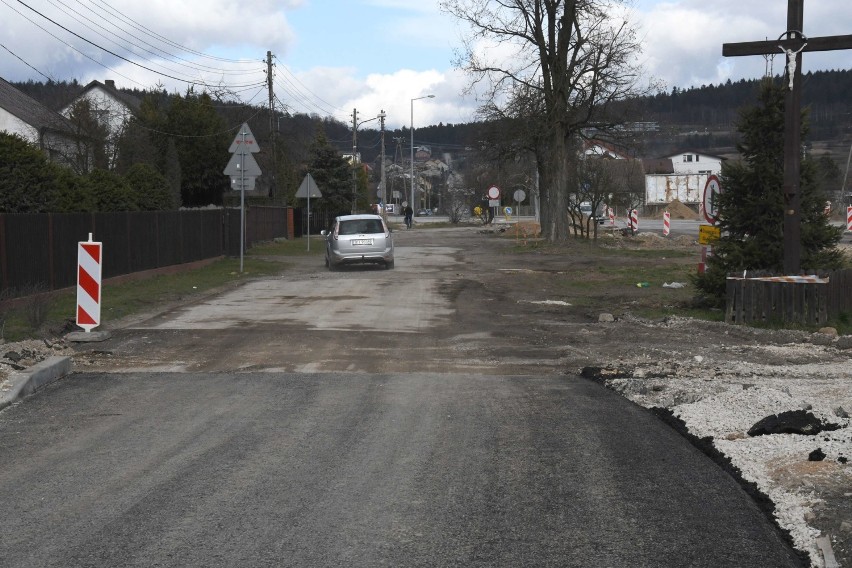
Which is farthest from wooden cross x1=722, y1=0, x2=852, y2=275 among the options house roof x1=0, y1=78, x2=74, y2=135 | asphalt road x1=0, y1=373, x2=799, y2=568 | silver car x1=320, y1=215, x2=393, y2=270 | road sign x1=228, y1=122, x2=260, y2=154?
house roof x1=0, y1=78, x2=74, y2=135

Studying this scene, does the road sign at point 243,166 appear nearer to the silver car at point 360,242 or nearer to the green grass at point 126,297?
the green grass at point 126,297

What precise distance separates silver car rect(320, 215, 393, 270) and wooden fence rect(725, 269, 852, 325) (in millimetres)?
14015

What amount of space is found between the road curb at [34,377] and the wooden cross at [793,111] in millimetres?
10791

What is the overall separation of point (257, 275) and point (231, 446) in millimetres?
19530

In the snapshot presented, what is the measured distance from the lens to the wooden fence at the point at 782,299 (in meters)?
15.0

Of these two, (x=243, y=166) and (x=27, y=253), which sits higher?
(x=243, y=166)

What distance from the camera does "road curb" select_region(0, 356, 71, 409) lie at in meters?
9.03

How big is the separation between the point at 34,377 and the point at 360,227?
18.7 m

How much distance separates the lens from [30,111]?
175 feet

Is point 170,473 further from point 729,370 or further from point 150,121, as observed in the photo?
point 150,121

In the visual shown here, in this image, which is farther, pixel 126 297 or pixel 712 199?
pixel 126 297

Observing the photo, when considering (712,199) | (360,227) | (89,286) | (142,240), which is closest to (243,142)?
(360,227)

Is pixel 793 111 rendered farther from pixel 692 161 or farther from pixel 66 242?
pixel 692 161

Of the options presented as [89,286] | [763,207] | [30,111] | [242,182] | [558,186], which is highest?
[30,111]
